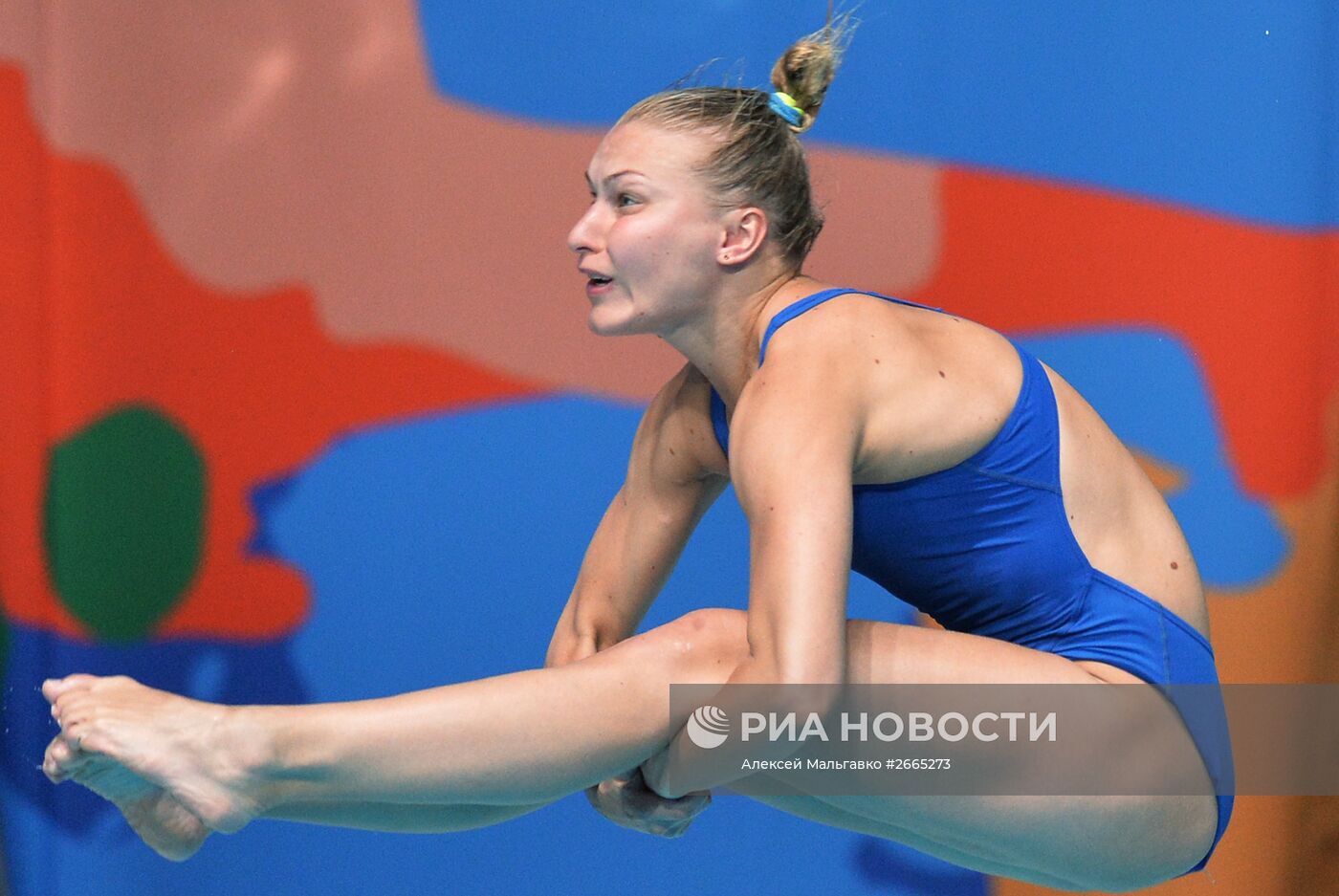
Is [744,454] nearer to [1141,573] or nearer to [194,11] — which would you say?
[1141,573]

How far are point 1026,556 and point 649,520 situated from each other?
455 millimetres

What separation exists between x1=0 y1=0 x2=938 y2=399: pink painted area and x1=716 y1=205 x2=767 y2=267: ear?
769 mm

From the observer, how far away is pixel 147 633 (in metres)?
2.38

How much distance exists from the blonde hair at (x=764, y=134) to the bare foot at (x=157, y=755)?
0.70 meters

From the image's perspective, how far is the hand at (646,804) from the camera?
150 centimetres

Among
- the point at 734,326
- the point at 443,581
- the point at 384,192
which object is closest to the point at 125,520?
the point at 443,581

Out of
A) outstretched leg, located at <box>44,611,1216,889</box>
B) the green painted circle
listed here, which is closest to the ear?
outstretched leg, located at <box>44,611,1216,889</box>

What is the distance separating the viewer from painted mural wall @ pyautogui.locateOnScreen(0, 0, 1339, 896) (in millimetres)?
2346

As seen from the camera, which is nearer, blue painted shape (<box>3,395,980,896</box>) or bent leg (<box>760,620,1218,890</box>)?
bent leg (<box>760,620,1218,890</box>)

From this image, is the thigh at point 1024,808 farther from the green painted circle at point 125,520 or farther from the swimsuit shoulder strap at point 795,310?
the green painted circle at point 125,520

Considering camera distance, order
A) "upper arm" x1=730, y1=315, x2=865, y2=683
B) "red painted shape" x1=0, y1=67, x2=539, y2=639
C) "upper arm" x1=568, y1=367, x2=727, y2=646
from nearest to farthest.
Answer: "upper arm" x1=730, y1=315, x2=865, y2=683 → "upper arm" x1=568, y1=367, x2=727, y2=646 → "red painted shape" x1=0, y1=67, x2=539, y2=639

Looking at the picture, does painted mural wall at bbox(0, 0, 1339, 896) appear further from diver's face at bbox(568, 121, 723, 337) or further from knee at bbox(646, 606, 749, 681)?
knee at bbox(646, 606, 749, 681)

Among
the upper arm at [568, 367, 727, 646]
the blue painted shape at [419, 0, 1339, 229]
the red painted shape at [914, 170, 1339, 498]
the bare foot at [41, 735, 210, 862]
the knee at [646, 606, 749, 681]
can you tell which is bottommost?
the bare foot at [41, 735, 210, 862]

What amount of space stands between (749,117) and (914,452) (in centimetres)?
41
